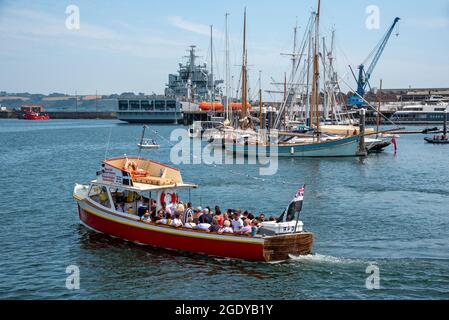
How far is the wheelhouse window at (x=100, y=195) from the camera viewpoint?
27.7m

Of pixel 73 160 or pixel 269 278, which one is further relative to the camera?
pixel 73 160

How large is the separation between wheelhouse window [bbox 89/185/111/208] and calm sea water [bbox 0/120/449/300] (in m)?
1.70

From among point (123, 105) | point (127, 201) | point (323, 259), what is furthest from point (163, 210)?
point (123, 105)

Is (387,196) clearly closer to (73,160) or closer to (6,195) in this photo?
(6,195)

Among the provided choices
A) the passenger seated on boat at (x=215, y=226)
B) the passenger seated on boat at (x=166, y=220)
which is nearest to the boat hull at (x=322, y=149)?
the passenger seated on boat at (x=166, y=220)

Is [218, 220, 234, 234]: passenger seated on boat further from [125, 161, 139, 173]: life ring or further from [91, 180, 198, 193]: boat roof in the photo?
[125, 161, 139, 173]: life ring

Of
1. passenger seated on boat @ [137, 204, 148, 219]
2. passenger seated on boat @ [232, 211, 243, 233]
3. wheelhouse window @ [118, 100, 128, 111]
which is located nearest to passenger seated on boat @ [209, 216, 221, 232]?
passenger seated on boat @ [232, 211, 243, 233]

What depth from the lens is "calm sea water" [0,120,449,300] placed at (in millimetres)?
20781

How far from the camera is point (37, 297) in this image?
2036 cm

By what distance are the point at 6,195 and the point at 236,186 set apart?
55.7ft

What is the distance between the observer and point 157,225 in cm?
2511

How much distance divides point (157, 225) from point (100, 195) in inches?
177

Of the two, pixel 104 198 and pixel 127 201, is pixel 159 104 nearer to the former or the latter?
pixel 104 198
